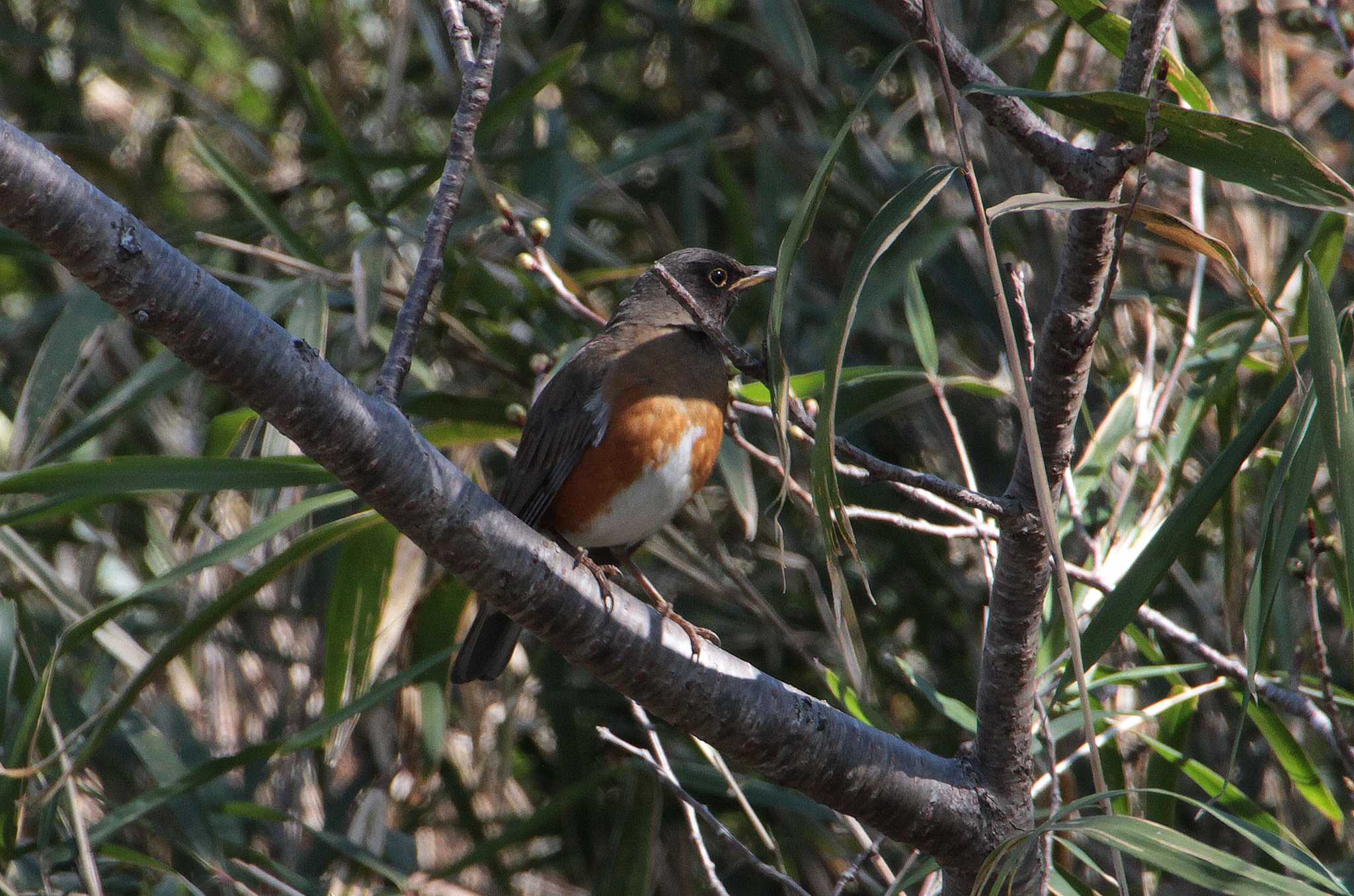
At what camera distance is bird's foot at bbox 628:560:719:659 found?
2.68 metres

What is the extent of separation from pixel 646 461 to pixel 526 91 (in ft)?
4.76

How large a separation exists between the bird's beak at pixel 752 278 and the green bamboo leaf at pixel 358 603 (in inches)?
57.4

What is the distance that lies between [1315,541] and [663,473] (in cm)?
172

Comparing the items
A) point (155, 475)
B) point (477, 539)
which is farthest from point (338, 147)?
point (477, 539)

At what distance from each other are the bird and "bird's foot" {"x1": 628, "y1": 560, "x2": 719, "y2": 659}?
4 cm

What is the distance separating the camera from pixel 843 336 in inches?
81.7

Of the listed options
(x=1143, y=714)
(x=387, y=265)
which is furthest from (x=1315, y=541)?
(x=387, y=265)

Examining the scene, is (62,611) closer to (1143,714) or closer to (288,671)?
(288,671)

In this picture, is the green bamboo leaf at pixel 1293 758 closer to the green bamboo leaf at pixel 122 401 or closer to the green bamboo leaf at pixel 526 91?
the green bamboo leaf at pixel 526 91

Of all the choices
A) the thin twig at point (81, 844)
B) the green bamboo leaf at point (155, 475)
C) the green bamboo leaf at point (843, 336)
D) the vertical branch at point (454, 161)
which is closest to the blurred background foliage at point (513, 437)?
the green bamboo leaf at point (155, 475)

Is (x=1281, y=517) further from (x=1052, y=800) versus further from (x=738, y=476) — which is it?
(x=738, y=476)

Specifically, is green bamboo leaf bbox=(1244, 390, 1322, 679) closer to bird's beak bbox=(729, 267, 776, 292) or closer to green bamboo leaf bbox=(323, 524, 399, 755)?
bird's beak bbox=(729, 267, 776, 292)

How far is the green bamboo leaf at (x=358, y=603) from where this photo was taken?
375 cm

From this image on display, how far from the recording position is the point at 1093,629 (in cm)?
270
